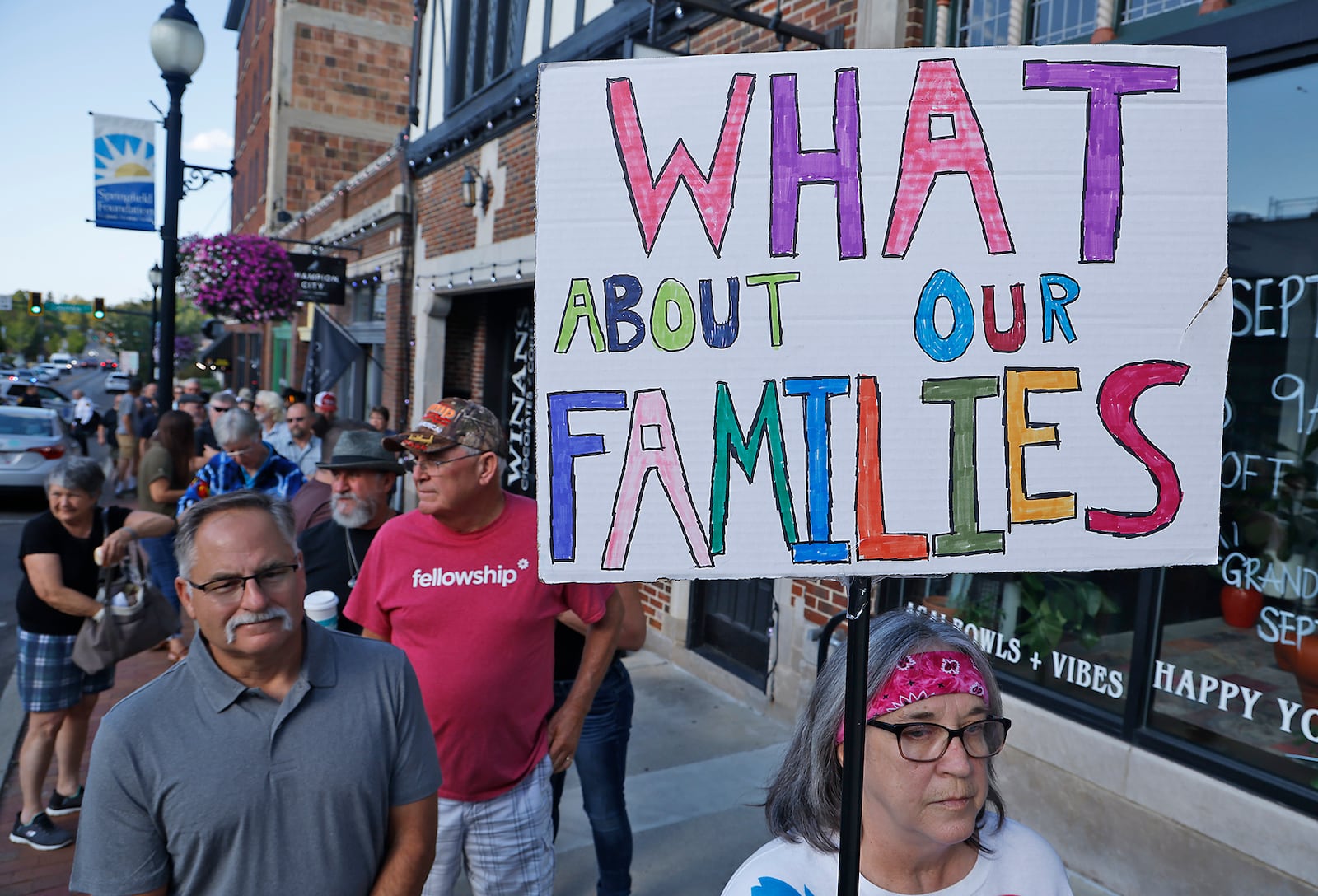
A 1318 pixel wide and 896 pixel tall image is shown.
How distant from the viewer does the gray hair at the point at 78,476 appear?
4.18 meters

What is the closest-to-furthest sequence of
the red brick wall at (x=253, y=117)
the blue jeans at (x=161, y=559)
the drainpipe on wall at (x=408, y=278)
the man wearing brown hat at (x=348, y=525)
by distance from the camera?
the man wearing brown hat at (x=348, y=525)
the blue jeans at (x=161, y=559)
the drainpipe on wall at (x=408, y=278)
the red brick wall at (x=253, y=117)

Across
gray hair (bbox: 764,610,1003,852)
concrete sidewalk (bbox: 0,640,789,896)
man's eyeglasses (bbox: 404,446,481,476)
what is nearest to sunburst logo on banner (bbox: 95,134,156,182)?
concrete sidewalk (bbox: 0,640,789,896)

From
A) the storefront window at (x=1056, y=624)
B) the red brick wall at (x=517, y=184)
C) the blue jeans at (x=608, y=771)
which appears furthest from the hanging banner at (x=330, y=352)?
the blue jeans at (x=608, y=771)

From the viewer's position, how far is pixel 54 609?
427cm

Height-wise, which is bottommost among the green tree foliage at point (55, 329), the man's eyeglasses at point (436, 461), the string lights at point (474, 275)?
the man's eyeglasses at point (436, 461)

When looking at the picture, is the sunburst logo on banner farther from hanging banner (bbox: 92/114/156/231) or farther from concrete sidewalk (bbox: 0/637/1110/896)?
concrete sidewalk (bbox: 0/637/1110/896)

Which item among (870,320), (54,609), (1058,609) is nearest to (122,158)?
(54,609)

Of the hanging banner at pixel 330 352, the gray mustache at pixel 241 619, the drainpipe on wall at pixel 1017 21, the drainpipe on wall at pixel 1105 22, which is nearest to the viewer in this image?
the gray mustache at pixel 241 619

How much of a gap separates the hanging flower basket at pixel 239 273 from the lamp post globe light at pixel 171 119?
218 inches

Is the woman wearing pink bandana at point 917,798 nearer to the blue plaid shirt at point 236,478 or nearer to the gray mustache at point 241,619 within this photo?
the gray mustache at point 241,619

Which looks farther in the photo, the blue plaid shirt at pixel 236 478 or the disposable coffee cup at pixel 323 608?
the blue plaid shirt at pixel 236 478

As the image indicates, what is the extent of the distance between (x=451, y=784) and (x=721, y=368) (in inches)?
74.0

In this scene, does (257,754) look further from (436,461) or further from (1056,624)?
(1056,624)

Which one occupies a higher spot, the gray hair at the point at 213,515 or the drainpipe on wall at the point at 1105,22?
the drainpipe on wall at the point at 1105,22
